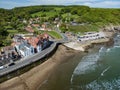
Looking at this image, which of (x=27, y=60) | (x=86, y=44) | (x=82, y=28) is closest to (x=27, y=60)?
(x=27, y=60)

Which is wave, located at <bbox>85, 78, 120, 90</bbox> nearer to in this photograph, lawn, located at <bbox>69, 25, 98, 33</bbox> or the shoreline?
the shoreline

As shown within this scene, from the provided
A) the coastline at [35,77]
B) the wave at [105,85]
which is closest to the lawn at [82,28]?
the coastline at [35,77]

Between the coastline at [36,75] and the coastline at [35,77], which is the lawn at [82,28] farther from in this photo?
the coastline at [35,77]

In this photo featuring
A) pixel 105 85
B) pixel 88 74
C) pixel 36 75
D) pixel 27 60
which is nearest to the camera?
pixel 105 85

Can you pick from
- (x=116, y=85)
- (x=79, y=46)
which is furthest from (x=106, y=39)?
(x=116, y=85)

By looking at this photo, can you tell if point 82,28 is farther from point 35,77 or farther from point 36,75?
point 35,77
